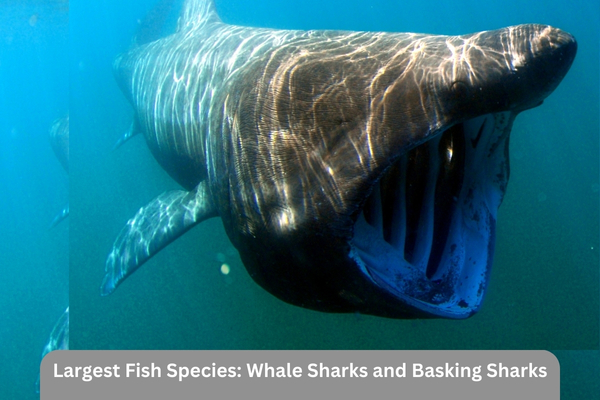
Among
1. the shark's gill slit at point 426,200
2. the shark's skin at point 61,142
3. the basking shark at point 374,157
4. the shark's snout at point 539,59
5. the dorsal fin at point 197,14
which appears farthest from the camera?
the shark's skin at point 61,142

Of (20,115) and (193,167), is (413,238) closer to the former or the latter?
(193,167)

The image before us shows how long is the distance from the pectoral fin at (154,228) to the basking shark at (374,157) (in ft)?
2.31

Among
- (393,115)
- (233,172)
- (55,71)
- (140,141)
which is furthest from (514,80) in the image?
(55,71)

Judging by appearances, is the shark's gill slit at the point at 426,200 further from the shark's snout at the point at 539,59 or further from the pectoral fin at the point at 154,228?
the pectoral fin at the point at 154,228

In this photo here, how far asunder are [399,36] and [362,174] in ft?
3.71

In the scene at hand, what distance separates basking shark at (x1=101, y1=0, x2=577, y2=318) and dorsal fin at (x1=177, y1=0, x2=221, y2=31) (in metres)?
2.76

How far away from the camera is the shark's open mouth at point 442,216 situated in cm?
240

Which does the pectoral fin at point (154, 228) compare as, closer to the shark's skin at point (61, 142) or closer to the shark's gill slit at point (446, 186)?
the shark's gill slit at point (446, 186)

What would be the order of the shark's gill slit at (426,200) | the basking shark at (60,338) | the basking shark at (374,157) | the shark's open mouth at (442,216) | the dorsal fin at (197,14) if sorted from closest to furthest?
the basking shark at (374,157), the shark's open mouth at (442,216), the shark's gill slit at (426,200), the dorsal fin at (197,14), the basking shark at (60,338)

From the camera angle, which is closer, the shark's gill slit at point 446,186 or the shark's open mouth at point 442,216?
the shark's open mouth at point 442,216

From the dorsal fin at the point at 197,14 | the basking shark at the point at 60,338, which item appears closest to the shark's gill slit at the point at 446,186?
the dorsal fin at the point at 197,14

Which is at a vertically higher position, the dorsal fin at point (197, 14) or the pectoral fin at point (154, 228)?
the dorsal fin at point (197, 14)

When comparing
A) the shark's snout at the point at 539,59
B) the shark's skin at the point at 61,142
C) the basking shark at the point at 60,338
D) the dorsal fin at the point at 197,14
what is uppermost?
the dorsal fin at the point at 197,14

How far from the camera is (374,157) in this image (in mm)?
2025
